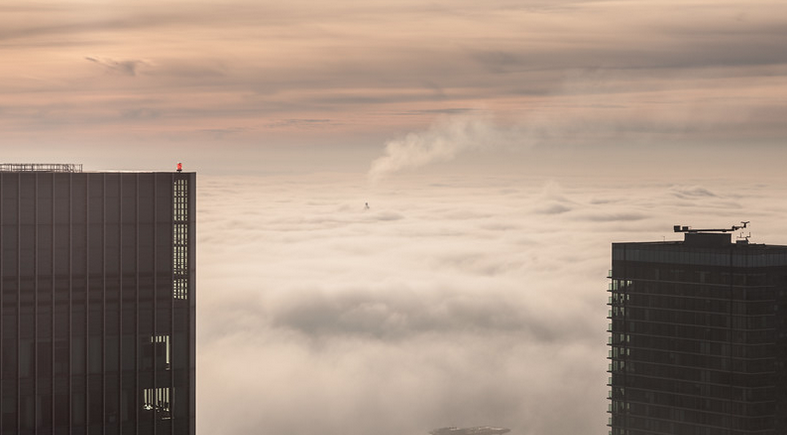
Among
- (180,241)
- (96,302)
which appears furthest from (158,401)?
(180,241)

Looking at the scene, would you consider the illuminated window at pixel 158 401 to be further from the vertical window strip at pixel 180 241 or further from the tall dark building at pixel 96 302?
the vertical window strip at pixel 180 241

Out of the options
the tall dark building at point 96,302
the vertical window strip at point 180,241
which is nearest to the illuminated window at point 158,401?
the tall dark building at point 96,302

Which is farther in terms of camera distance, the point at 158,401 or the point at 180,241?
the point at 180,241

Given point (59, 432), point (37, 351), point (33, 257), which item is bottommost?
point (59, 432)

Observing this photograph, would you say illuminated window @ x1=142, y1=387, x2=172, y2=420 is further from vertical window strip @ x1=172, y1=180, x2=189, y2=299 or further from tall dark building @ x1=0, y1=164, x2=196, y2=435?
vertical window strip @ x1=172, y1=180, x2=189, y2=299

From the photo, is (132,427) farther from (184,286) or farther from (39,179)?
(39,179)

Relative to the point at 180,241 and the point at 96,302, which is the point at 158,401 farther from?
the point at 180,241

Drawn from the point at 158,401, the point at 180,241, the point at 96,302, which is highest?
the point at 180,241

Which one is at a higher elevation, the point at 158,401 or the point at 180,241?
the point at 180,241

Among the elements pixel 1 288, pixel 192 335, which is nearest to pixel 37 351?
pixel 1 288
